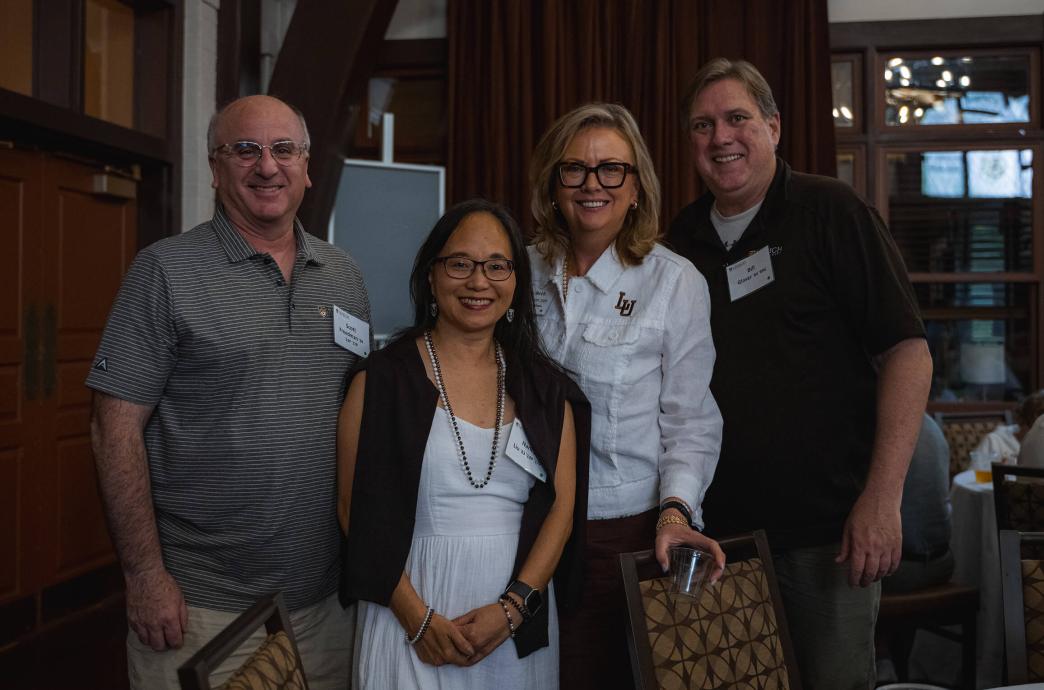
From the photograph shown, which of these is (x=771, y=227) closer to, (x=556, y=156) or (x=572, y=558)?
(x=556, y=156)

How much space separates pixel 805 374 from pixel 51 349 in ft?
11.5

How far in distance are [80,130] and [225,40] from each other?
1.14m

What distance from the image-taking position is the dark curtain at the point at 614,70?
5.31 metres

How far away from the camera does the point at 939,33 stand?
18.0ft

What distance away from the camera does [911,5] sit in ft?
18.2

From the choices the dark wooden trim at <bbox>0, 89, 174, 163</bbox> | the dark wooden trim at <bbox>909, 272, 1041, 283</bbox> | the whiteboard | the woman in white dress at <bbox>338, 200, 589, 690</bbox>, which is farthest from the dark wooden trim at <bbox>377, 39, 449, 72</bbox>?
the woman in white dress at <bbox>338, 200, 589, 690</bbox>

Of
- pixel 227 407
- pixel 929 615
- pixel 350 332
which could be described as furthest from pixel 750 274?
pixel 929 615

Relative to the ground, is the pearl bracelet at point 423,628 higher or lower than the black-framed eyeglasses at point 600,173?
lower

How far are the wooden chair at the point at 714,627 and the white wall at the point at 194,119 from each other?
359 centimetres

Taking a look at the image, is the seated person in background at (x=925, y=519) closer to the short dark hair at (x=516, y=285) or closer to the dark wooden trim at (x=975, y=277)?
the short dark hair at (x=516, y=285)

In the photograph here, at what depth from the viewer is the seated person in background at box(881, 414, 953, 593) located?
10.5 ft

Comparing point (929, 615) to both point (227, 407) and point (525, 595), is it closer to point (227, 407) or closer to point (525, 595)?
point (525, 595)

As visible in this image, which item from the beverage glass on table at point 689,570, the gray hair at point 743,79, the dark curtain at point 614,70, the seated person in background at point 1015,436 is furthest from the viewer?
the dark curtain at point 614,70

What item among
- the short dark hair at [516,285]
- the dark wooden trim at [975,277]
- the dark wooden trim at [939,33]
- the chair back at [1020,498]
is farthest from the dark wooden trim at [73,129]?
the dark wooden trim at [975,277]
